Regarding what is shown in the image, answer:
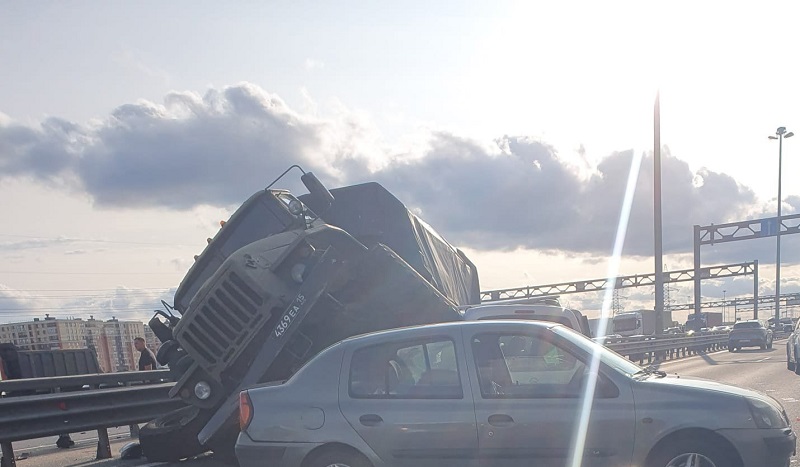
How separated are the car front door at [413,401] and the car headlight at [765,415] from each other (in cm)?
209

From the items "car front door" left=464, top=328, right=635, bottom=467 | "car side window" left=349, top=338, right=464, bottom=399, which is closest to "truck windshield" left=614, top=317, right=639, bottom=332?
"car front door" left=464, top=328, right=635, bottom=467

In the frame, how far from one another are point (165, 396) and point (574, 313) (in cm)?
596

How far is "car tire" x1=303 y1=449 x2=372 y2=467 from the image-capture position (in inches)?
211

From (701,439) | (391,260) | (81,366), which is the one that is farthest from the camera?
(81,366)

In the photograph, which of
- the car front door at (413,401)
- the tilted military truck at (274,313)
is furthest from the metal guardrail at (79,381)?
the car front door at (413,401)

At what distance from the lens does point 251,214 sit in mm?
9047

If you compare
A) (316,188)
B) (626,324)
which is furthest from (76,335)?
(626,324)

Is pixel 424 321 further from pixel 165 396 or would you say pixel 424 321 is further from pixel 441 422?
pixel 165 396

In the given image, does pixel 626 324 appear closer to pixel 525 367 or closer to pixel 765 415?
pixel 765 415

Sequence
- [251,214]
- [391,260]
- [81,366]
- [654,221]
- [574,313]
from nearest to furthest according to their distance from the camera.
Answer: [391,260] < [251,214] < [574,313] < [81,366] < [654,221]

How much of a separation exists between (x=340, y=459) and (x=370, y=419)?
383 millimetres

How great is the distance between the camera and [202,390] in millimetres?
7410

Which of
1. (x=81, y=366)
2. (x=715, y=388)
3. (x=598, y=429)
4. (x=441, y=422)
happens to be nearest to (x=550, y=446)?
(x=598, y=429)

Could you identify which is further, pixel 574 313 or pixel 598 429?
pixel 574 313
